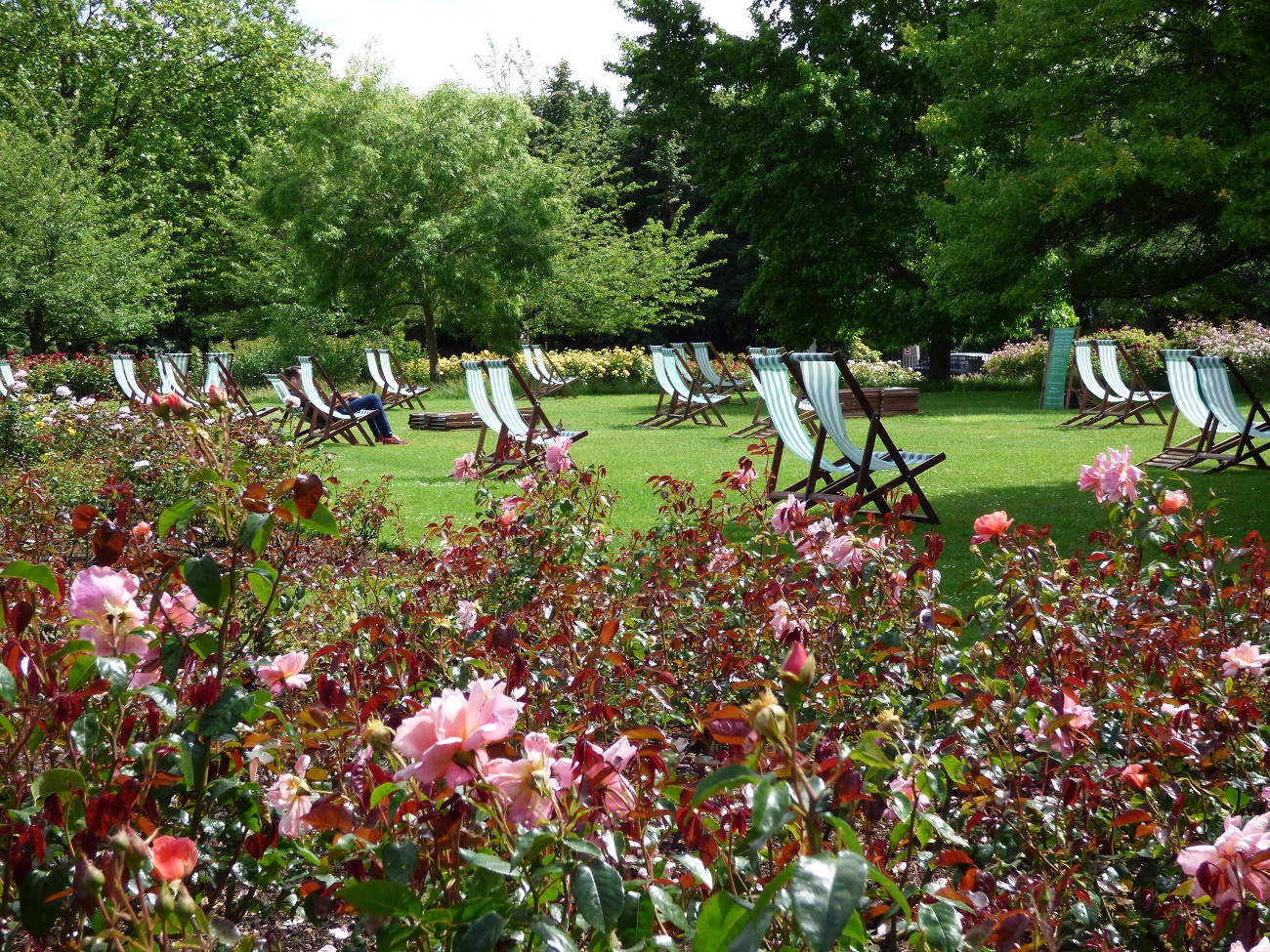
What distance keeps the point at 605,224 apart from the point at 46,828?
29.5 meters

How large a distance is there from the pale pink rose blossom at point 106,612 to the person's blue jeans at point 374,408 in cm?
1164

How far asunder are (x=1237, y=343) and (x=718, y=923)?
872 inches

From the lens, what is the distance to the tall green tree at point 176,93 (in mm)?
27328

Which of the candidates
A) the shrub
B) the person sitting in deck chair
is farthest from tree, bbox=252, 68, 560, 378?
the shrub

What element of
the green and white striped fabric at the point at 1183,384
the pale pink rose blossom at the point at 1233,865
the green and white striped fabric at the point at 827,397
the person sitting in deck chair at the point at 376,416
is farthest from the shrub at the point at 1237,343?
the pale pink rose blossom at the point at 1233,865

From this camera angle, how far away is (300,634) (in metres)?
3.04

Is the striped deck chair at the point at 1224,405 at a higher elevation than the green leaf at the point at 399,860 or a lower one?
lower

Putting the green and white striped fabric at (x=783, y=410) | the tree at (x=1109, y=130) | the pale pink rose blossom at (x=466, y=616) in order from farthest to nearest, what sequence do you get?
the tree at (x=1109, y=130) → the green and white striped fabric at (x=783, y=410) → the pale pink rose blossom at (x=466, y=616)

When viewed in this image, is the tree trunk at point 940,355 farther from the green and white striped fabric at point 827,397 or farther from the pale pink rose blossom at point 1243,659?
the pale pink rose blossom at point 1243,659

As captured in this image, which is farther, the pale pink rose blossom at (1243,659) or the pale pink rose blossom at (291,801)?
the pale pink rose blossom at (1243,659)

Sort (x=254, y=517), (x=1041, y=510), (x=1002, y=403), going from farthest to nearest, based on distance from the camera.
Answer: (x=1002, y=403), (x=1041, y=510), (x=254, y=517)

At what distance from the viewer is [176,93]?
1158 inches

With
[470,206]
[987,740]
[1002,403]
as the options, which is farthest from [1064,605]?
[470,206]

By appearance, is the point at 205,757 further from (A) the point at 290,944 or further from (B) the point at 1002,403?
(B) the point at 1002,403
